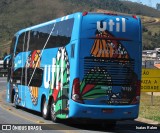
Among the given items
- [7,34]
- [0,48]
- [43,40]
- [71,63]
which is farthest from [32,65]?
[7,34]

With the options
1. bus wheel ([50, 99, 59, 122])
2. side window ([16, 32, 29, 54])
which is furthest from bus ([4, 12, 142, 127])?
side window ([16, 32, 29, 54])

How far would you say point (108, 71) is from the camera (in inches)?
664

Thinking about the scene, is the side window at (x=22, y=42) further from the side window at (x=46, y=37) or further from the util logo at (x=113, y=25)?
the util logo at (x=113, y=25)

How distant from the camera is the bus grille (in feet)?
55.0

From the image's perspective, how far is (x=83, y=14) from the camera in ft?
55.3

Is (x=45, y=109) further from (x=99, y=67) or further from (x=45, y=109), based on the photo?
(x=99, y=67)

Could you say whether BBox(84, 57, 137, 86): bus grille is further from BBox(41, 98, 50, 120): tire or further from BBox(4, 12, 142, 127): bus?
BBox(41, 98, 50, 120): tire

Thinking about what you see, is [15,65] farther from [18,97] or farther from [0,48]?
[0,48]

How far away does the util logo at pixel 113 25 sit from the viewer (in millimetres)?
16880

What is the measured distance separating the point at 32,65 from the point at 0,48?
5048 inches

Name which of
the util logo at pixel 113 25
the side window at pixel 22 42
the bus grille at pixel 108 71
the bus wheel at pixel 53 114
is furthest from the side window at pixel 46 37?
the bus wheel at pixel 53 114

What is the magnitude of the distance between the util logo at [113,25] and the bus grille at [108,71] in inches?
39.5

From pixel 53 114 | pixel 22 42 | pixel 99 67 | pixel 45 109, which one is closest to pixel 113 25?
pixel 99 67

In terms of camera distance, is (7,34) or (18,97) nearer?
(18,97)
